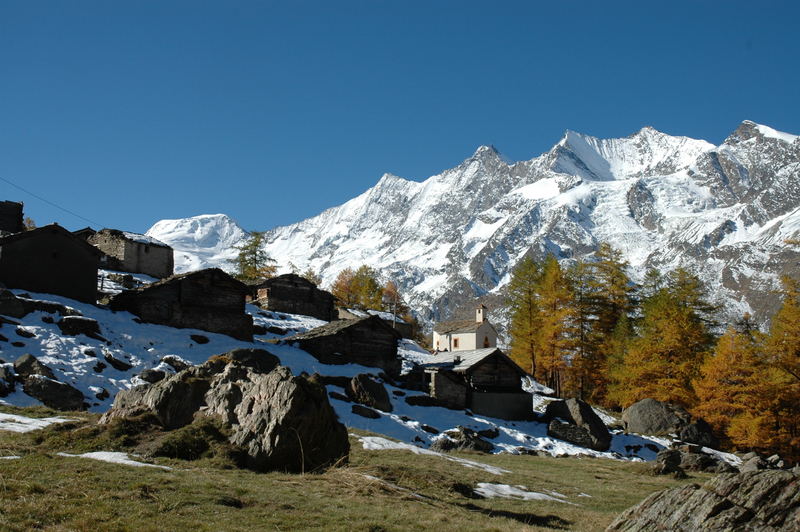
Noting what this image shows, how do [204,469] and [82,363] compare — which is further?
[82,363]

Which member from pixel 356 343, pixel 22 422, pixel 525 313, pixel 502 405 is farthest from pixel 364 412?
pixel 525 313

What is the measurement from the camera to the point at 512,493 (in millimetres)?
19156

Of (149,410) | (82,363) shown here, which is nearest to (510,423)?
(82,363)

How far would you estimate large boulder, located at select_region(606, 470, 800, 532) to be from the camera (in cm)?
1021

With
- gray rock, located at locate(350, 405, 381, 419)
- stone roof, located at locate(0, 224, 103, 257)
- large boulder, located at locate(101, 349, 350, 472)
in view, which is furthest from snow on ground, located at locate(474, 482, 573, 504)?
stone roof, located at locate(0, 224, 103, 257)

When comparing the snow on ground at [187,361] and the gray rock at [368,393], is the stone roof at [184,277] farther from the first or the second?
the gray rock at [368,393]

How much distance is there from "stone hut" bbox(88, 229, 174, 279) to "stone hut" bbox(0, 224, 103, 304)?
2138 centimetres

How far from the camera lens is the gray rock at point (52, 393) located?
86.6ft

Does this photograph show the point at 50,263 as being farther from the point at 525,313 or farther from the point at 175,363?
the point at 525,313

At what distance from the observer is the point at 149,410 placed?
18.3 metres

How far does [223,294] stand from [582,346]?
30.3 meters

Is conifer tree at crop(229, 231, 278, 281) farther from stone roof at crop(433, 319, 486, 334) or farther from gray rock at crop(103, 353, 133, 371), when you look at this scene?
gray rock at crop(103, 353, 133, 371)

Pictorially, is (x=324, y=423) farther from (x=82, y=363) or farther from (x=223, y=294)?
(x=223, y=294)

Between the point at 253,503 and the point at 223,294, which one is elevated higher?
the point at 223,294
